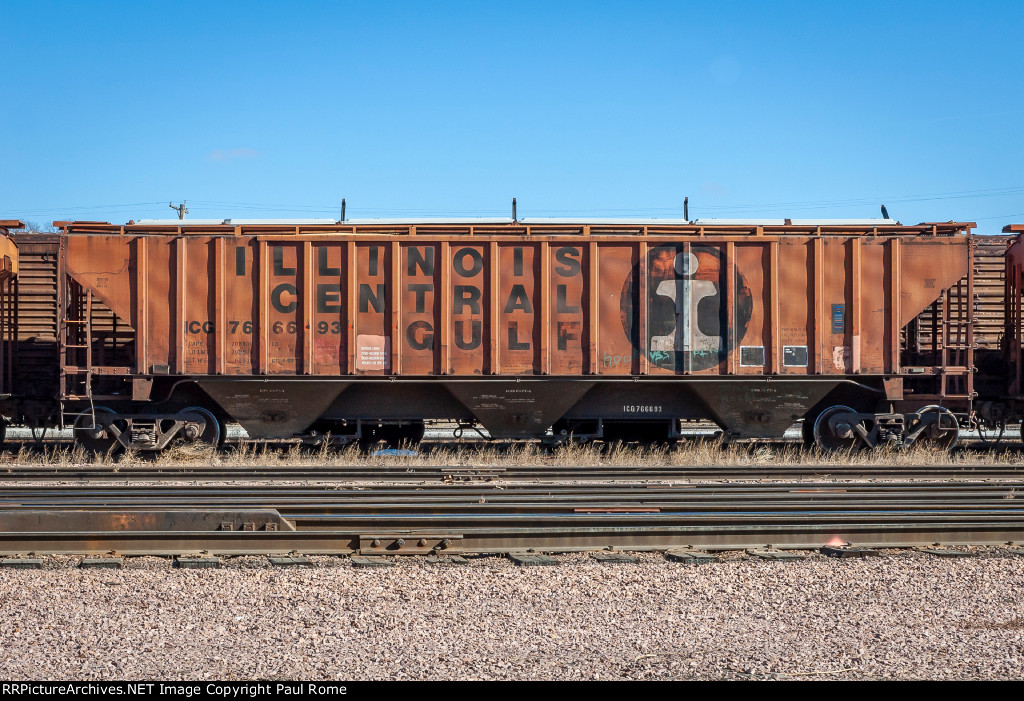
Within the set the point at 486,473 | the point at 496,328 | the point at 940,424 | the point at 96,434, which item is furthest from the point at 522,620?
the point at 940,424

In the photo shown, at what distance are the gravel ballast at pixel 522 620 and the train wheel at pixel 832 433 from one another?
7.16 m

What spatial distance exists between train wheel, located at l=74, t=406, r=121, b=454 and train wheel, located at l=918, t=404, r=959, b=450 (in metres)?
12.2

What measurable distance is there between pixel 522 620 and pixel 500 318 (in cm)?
876

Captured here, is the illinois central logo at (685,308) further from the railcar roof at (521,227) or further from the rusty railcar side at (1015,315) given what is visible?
the rusty railcar side at (1015,315)

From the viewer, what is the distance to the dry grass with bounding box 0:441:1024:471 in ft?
44.2

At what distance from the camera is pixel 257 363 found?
13727 mm

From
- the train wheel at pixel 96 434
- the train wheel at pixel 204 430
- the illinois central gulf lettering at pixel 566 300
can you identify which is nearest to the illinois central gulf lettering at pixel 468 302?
the illinois central gulf lettering at pixel 566 300

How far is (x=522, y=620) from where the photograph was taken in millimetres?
5293

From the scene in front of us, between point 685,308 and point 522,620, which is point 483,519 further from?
point 685,308

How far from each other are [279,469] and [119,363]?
4.21 m

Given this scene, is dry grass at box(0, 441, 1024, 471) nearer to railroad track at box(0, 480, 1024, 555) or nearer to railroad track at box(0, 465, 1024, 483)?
railroad track at box(0, 465, 1024, 483)

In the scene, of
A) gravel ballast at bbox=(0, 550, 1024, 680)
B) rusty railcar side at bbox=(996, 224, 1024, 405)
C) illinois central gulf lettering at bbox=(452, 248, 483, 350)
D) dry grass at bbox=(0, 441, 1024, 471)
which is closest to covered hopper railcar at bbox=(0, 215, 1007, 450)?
illinois central gulf lettering at bbox=(452, 248, 483, 350)

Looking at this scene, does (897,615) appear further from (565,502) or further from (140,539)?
(140,539)

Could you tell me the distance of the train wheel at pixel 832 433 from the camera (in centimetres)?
1401
